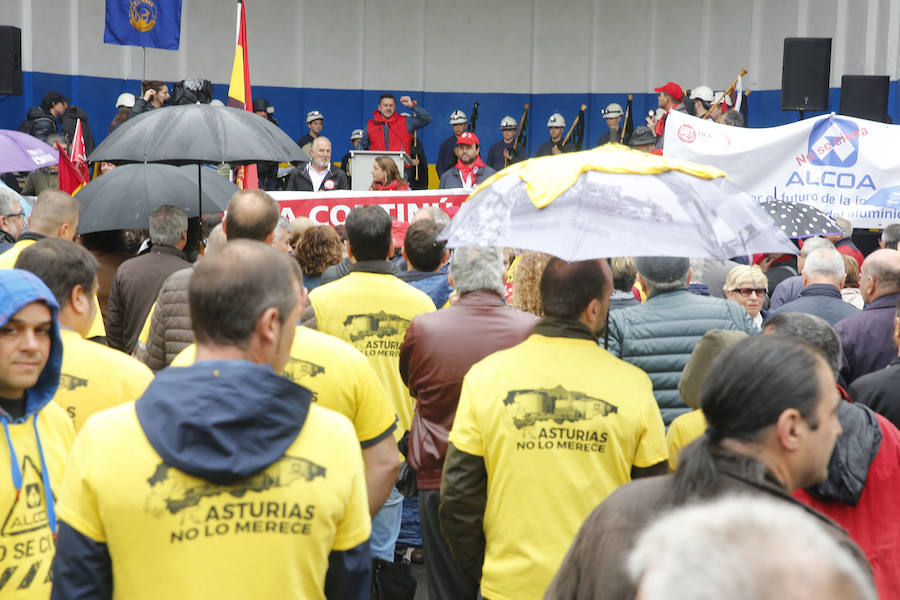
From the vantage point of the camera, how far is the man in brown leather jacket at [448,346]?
4.32 meters

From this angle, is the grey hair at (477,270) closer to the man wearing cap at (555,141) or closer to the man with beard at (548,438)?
the man with beard at (548,438)

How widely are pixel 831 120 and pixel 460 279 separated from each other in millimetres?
5830

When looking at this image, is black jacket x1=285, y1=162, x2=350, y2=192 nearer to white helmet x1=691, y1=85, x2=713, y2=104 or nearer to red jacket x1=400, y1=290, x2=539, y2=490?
white helmet x1=691, y1=85, x2=713, y2=104

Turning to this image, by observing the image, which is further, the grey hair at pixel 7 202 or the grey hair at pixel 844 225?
the grey hair at pixel 844 225

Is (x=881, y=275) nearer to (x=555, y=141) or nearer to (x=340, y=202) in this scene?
(x=340, y=202)

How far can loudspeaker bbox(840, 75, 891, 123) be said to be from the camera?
1390 centimetres

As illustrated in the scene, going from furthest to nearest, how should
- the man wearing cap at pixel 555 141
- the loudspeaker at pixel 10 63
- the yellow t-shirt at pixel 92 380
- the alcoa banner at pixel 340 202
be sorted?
the man wearing cap at pixel 555 141 < the loudspeaker at pixel 10 63 < the alcoa banner at pixel 340 202 < the yellow t-shirt at pixel 92 380

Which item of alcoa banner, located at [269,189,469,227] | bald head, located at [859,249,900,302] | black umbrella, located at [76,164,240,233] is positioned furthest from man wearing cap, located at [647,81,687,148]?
bald head, located at [859,249,900,302]

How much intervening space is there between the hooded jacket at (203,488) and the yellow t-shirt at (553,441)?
1112 millimetres

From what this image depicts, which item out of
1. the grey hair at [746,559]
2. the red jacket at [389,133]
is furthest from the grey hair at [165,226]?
the red jacket at [389,133]

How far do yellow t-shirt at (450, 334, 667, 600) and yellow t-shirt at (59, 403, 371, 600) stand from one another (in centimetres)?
111

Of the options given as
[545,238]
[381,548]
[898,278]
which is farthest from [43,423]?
[898,278]

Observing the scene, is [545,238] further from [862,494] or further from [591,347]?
[862,494]

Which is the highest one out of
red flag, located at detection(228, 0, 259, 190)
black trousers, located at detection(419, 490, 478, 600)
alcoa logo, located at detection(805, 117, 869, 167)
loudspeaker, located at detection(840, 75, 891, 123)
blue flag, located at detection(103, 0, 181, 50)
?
blue flag, located at detection(103, 0, 181, 50)
